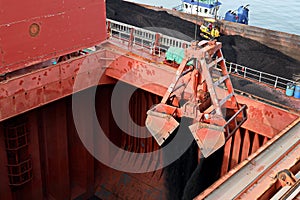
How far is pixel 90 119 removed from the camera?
14.7 m

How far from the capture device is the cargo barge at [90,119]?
38.0 ft

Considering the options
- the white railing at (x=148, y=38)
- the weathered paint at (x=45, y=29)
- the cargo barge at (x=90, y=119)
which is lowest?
the cargo barge at (x=90, y=119)

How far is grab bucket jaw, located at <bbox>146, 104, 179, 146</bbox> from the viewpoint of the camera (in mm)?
9367

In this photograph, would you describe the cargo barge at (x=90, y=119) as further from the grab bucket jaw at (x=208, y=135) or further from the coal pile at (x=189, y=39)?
the grab bucket jaw at (x=208, y=135)

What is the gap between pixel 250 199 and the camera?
6984 millimetres

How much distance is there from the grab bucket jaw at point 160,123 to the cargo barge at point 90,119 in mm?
1953

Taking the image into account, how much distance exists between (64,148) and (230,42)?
1327 centimetres

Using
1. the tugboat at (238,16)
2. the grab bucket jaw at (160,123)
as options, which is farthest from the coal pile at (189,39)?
the tugboat at (238,16)

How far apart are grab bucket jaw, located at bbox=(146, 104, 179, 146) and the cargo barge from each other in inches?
76.9

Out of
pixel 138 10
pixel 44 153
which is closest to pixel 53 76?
pixel 44 153

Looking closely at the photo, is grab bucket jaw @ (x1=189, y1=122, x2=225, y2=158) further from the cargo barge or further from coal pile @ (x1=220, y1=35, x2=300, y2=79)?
coal pile @ (x1=220, y1=35, x2=300, y2=79)

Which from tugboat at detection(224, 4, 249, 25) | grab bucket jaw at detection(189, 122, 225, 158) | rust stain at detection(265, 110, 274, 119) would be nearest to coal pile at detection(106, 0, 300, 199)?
rust stain at detection(265, 110, 274, 119)

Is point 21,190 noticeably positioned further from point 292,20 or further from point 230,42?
point 292,20

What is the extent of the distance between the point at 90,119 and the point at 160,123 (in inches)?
228
